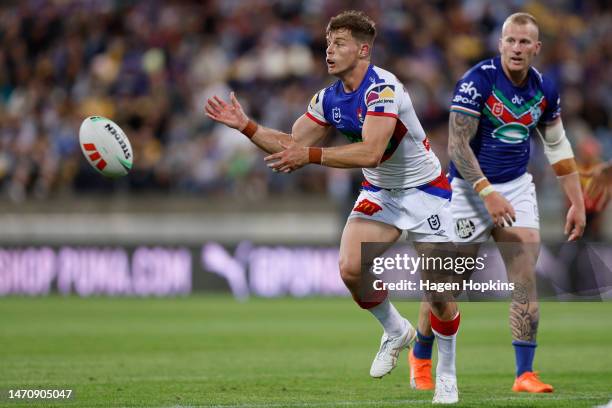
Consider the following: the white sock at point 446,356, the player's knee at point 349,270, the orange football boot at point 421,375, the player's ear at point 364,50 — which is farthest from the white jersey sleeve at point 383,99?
the orange football boot at point 421,375

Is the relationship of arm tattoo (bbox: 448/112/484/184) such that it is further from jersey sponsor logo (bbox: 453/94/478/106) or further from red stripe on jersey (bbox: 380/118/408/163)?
red stripe on jersey (bbox: 380/118/408/163)

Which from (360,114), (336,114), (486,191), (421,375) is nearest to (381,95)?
(360,114)

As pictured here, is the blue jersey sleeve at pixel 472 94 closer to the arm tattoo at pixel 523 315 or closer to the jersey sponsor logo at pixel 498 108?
the jersey sponsor logo at pixel 498 108

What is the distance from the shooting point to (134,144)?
70.7 ft

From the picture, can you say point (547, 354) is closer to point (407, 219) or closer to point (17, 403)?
point (407, 219)

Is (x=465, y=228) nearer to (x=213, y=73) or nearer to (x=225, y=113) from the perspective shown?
(x=225, y=113)

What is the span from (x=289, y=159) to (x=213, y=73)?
16135 mm

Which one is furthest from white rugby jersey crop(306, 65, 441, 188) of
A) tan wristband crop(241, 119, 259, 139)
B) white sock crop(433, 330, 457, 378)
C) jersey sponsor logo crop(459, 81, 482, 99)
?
white sock crop(433, 330, 457, 378)

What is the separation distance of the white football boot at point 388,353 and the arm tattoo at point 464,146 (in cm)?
128

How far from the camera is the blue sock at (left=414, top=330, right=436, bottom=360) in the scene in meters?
9.23

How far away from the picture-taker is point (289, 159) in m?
7.46

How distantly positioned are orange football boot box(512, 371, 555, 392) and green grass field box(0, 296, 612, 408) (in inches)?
5.1

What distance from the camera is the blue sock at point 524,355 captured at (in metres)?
8.95

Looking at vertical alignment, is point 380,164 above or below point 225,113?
below
